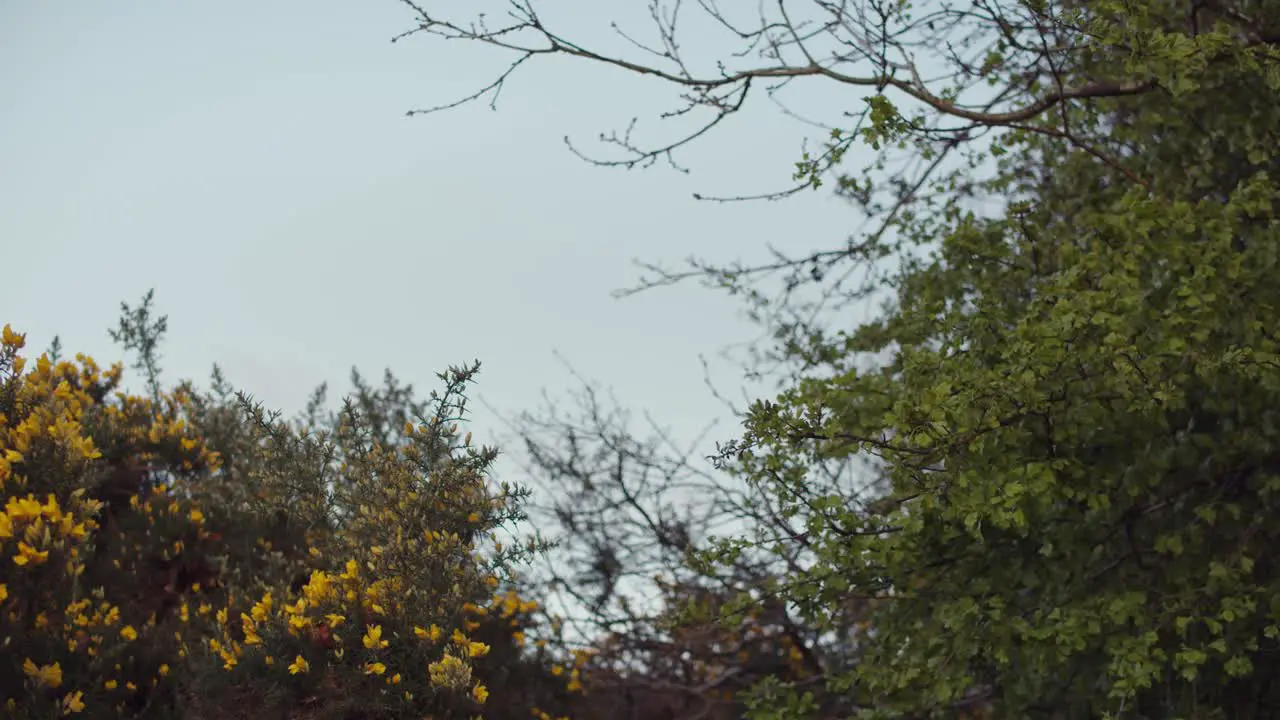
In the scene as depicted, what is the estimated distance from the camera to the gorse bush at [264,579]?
552 centimetres

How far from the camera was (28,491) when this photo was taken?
650cm

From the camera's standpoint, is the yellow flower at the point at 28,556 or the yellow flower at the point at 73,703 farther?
the yellow flower at the point at 28,556

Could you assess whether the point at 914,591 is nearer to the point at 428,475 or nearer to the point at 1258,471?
the point at 1258,471

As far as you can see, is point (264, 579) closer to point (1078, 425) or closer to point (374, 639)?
point (374, 639)

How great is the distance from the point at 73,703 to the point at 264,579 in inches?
56.6

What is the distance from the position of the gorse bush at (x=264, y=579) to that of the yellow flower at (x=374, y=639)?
1 centimetres

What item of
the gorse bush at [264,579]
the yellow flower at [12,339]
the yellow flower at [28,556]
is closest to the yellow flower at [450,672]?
the gorse bush at [264,579]

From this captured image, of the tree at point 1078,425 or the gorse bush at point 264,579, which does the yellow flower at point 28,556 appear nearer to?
the gorse bush at point 264,579

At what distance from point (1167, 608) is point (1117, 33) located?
2850 millimetres

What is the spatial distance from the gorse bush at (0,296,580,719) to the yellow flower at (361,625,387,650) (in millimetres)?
11

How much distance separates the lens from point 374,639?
17.6 feet

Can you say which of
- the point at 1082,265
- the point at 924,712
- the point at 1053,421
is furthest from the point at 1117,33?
the point at 924,712

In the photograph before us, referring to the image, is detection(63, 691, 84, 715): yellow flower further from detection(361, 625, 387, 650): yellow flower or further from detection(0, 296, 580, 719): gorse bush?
detection(361, 625, 387, 650): yellow flower

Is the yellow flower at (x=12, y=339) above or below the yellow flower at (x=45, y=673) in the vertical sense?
above
